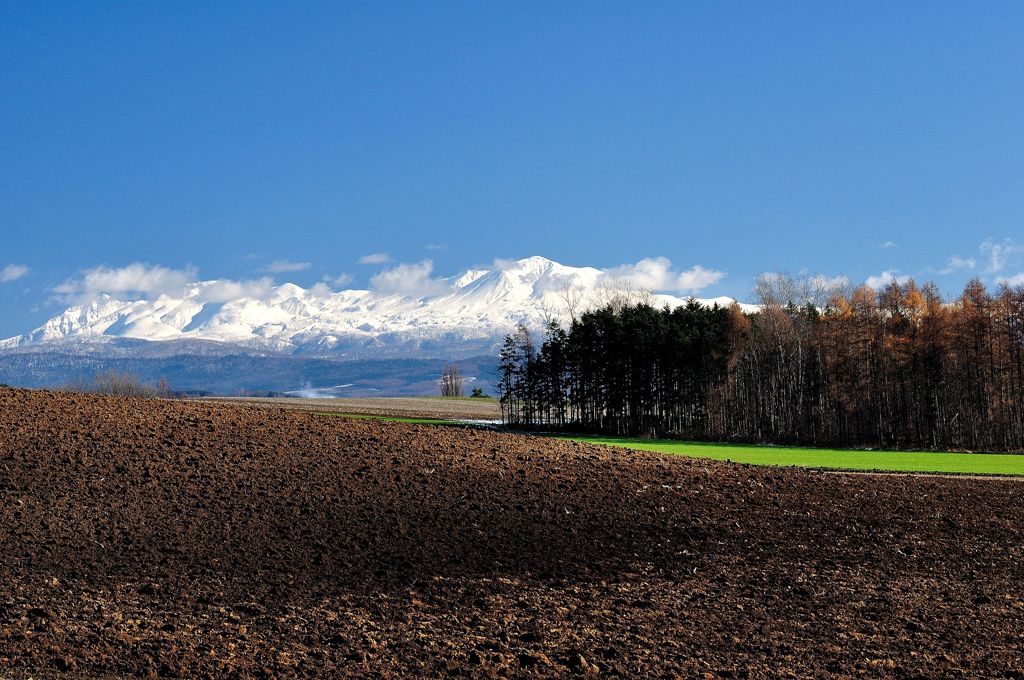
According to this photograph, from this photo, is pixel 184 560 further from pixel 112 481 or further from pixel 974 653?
pixel 974 653

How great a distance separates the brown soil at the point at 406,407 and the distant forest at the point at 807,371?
19.7 m

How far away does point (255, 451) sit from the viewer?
17.9 metres

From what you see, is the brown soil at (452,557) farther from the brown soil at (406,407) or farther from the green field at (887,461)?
the brown soil at (406,407)

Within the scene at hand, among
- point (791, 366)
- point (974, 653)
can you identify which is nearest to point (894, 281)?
point (791, 366)

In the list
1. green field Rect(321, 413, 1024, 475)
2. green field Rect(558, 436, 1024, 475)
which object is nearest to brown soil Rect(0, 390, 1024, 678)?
green field Rect(321, 413, 1024, 475)

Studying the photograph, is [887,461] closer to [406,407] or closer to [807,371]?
[807,371]

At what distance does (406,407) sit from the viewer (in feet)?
338

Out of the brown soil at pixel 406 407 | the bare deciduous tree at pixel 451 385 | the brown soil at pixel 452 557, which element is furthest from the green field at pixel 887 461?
the bare deciduous tree at pixel 451 385

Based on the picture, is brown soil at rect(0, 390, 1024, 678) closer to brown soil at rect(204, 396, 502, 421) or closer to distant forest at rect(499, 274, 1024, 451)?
distant forest at rect(499, 274, 1024, 451)

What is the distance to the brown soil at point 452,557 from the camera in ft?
31.5

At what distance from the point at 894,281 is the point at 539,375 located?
91.7ft

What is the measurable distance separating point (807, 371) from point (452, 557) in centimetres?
4885

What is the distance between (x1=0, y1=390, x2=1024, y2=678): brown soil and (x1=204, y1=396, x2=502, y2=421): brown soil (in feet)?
202

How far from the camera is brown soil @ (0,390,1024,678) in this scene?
959cm
